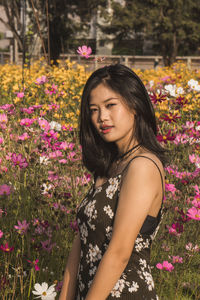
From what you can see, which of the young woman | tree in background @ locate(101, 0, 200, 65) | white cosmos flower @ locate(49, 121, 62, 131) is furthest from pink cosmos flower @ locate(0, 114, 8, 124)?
tree in background @ locate(101, 0, 200, 65)

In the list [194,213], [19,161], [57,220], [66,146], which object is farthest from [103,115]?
[19,161]

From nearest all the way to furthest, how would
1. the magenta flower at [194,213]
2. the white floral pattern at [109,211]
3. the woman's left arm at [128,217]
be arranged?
the woman's left arm at [128,217], the white floral pattern at [109,211], the magenta flower at [194,213]

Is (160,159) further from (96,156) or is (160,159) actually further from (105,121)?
(96,156)

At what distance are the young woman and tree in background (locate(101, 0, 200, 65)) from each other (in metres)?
19.8

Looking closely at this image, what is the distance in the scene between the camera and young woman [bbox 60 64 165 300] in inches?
49.6

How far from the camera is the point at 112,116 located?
4.77ft

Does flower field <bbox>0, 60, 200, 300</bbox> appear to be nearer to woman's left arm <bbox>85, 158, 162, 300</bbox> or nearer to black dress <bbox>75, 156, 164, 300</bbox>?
black dress <bbox>75, 156, 164, 300</bbox>

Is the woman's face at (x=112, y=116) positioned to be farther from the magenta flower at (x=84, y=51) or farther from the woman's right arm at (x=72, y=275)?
the magenta flower at (x=84, y=51)

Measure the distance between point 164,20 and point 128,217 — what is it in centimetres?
2085

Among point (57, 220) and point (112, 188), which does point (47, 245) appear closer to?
point (57, 220)

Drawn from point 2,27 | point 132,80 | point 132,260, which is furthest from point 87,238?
point 2,27

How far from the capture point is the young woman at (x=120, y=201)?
1261 mm

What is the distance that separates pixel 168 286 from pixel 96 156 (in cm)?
103

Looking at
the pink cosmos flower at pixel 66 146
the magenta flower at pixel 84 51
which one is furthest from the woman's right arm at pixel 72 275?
the magenta flower at pixel 84 51
